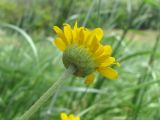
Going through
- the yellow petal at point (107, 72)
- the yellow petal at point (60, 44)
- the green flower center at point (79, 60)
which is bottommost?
the yellow petal at point (107, 72)

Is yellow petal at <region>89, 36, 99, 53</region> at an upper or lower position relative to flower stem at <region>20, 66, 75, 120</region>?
upper

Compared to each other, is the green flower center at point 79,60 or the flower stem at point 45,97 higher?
the green flower center at point 79,60

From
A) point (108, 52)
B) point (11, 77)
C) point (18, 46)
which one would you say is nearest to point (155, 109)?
point (11, 77)

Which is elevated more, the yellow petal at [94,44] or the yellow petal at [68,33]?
the yellow petal at [68,33]

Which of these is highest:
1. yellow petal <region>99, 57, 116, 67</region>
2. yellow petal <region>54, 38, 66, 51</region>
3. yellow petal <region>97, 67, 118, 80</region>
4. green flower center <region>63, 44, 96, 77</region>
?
yellow petal <region>54, 38, 66, 51</region>
